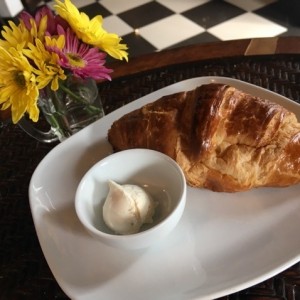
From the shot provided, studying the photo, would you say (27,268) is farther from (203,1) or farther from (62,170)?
(203,1)

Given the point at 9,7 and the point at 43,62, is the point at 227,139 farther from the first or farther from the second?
the point at 9,7

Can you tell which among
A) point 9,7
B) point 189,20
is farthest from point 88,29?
point 9,7

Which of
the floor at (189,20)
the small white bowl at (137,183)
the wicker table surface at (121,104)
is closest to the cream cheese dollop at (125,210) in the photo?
the small white bowl at (137,183)

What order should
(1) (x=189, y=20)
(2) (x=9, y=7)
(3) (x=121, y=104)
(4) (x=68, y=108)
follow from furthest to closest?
(2) (x=9, y=7) < (1) (x=189, y=20) < (3) (x=121, y=104) < (4) (x=68, y=108)

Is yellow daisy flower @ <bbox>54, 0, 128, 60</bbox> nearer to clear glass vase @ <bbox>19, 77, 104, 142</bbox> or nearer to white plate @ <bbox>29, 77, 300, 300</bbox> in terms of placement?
clear glass vase @ <bbox>19, 77, 104, 142</bbox>

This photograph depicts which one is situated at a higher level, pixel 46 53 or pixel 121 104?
pixel 46 53

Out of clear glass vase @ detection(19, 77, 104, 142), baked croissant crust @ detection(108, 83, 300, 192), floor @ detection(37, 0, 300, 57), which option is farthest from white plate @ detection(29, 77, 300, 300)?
floor @ detection(37, 0, 300, 57)

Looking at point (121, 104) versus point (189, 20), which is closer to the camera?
point (121, 104)

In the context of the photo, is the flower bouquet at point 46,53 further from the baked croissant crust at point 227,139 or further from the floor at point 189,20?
the floor at point 189,20
